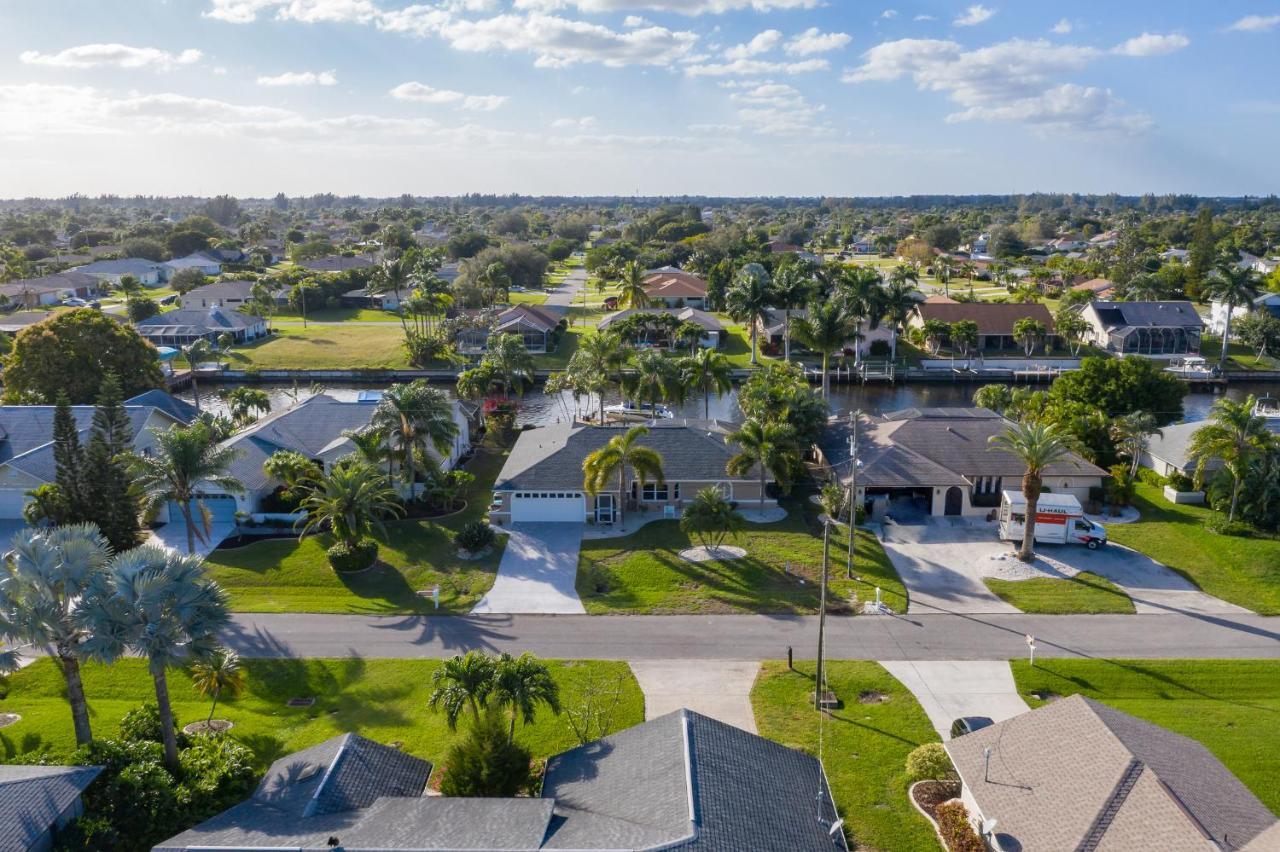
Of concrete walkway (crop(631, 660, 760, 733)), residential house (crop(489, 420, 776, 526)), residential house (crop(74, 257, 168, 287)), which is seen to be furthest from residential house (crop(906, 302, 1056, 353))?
residential house (crop(74, 257, 168, 287))

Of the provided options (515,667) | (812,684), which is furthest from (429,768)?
(812,684)

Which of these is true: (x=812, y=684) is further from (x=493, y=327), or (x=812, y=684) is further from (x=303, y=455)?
(x=493, y=327)

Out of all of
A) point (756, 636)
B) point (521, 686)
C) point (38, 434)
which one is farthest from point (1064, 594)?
point (38, 434)

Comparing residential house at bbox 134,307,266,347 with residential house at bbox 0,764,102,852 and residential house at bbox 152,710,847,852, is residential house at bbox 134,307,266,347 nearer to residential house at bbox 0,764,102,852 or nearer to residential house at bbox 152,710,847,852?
residential house at bbox 0,764,102,852

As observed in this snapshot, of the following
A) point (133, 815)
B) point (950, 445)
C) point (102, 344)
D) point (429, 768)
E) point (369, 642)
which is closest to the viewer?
point (133, 815)

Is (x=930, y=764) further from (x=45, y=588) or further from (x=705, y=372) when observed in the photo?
(x=705, y=372)

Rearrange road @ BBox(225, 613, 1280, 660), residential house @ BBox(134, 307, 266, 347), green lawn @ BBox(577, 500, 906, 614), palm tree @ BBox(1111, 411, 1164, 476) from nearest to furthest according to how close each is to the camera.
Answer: road @ BBox(225, 613, 1280, 660), green lawn @ BBox(577, 500, 906, 614), palm tree @ BBox(1111, 411, 1164, 476), residential house @ BBox(134, 307, 266, 347)

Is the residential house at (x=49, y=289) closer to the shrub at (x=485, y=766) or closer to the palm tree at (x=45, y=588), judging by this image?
the palm tree at (x=45, y=588)
